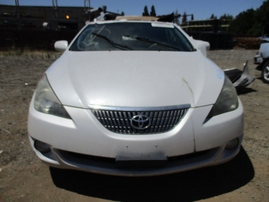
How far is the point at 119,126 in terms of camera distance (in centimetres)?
163

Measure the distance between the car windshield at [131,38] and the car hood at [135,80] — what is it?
1.06 ft

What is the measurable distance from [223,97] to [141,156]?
2.63ft

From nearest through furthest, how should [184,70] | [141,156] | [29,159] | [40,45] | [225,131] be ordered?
[141,156] → [225,131] → [184,70] → [29,159] → [40,45]

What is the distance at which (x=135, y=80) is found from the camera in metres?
1.90

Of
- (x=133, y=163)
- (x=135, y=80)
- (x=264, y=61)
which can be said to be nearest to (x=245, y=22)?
(x=264, y=61)

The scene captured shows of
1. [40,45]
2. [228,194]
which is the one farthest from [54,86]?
[40,45]

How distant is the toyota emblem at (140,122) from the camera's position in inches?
63.8

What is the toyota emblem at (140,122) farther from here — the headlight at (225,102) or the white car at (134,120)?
the headlight at (225,102)

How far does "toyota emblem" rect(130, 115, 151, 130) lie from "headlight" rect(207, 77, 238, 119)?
→ 45 cm

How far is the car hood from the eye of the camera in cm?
172

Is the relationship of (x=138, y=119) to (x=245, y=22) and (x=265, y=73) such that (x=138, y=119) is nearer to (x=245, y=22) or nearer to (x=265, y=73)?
(x=265, y=73)

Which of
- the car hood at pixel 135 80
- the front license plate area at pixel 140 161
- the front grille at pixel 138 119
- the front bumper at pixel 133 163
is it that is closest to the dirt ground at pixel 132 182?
the front bumper at pixel 133 163

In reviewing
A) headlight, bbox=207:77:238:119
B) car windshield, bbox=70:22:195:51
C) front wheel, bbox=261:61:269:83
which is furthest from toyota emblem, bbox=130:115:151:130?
front wheel, bbox=261:61:269:83

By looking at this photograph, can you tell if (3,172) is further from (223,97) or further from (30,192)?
(223,97)
